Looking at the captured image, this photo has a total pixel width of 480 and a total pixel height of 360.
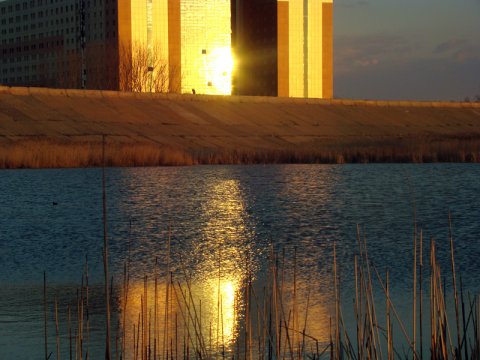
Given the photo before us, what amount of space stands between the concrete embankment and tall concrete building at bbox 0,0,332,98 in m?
30.9

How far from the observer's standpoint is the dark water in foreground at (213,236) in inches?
389

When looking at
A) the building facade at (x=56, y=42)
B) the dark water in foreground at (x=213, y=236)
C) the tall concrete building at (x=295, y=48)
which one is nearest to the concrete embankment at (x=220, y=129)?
the dark water in foreground at (x=213, y=236)

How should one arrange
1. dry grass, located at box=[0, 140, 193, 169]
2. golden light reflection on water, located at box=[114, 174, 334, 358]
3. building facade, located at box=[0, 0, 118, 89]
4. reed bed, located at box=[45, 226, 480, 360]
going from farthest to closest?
1. building facade, located at box=[0, 0, 118, 89]
2. dry grass, located at box=[0, 140, 193, 169]
3. golden light reflection on water, located at box=[114, 174, 334, 358]
4. reed bed, located at box=[45, 226, 480, 360]

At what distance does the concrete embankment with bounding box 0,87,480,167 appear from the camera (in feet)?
142

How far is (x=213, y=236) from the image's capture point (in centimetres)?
1636

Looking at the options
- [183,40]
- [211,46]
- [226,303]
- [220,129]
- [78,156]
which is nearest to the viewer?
[226,303]

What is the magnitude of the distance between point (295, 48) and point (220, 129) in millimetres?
57388

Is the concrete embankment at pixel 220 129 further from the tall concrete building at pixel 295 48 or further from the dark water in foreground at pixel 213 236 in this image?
the tall concrete building at pixel 295 48

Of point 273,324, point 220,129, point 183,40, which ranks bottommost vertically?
point 273,324

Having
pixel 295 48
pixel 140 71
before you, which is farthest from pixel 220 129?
pixel 295 48

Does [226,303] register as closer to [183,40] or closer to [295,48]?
[295,48]

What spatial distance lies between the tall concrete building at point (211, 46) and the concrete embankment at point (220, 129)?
30.9 m

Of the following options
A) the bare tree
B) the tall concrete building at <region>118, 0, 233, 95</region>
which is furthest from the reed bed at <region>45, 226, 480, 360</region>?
the tall concrete building at <region>118, 0, 233, 95</region>

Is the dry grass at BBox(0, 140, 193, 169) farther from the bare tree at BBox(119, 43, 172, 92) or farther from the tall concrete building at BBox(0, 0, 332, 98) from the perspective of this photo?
the tall concrete building at BBox(0, 0, 332, 98)
